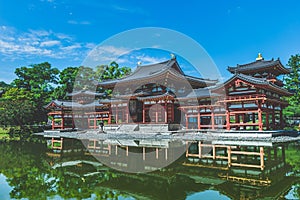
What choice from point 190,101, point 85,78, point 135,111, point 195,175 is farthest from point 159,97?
point 85,78

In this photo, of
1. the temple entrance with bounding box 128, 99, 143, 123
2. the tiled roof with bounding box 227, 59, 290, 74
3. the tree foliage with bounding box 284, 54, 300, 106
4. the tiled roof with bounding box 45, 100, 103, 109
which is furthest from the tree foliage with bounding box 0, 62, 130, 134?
the tree foliage with bounding box 284, 54, 300, 106

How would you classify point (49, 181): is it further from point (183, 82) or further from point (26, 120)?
point (26, 120)

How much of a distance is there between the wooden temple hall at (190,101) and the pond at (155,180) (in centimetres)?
714

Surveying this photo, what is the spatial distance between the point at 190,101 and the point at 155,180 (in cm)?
1592

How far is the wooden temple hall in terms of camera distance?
1958cm

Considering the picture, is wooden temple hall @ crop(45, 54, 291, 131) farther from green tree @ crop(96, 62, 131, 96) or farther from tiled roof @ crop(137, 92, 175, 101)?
green tree @ crop(96, 62, 131, 96)

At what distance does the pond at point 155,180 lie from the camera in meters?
7.52

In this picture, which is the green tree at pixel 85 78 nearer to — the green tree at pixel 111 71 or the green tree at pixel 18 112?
the green tree at pixel 111 71

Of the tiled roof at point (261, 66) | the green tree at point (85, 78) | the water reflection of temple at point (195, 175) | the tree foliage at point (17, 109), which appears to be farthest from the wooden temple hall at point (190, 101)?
the green tree at point (85, 78)

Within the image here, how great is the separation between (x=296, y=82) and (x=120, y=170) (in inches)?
1249

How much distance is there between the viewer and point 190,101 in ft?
79.2

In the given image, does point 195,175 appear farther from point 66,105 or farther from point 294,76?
point 294,76

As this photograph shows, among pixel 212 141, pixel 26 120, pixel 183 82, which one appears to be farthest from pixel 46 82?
pixel 212 141

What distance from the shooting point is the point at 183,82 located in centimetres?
2831
